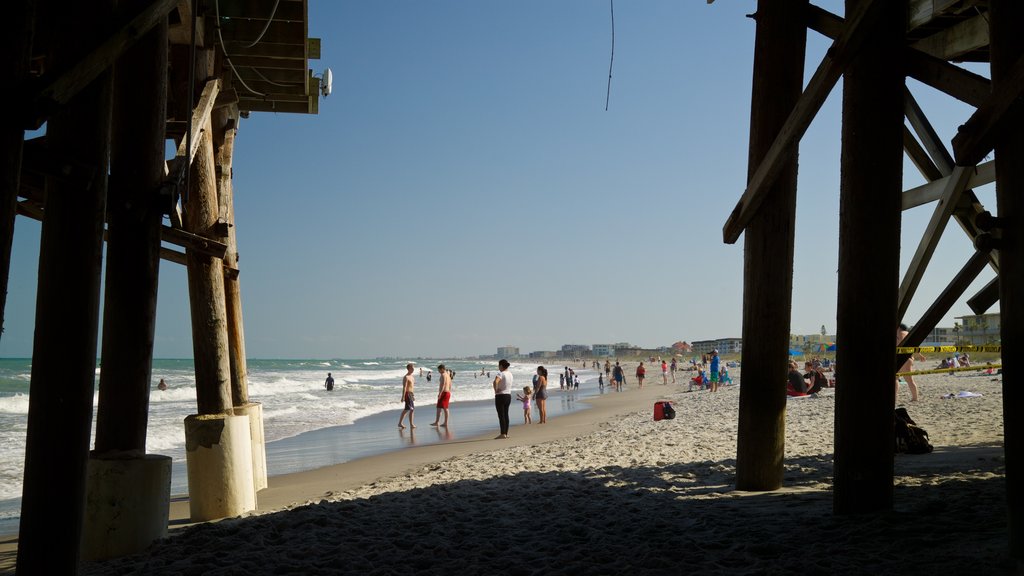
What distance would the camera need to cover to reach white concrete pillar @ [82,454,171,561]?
423cm

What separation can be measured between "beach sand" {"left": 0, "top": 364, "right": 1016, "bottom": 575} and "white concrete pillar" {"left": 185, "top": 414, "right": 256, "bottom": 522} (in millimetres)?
264

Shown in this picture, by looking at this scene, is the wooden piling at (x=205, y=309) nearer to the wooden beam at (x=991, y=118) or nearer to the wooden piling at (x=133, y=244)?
the wooden piling at (x=133, y=244)

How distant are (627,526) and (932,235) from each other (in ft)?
10.8

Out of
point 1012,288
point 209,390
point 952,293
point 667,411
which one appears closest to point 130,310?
point 209,390

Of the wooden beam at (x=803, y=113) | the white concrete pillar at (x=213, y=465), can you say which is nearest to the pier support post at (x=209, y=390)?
the white concrete pillar at (x=213, y=465)

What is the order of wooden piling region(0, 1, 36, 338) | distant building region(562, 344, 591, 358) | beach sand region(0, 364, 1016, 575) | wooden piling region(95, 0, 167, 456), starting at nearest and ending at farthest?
wooden piling region(0, 1, 36, 338) → beach sand region(0, 364, 1016, 575) → wooden piling region(95, 0, 167, 456) → distant building region(562, 344, 591, 358)

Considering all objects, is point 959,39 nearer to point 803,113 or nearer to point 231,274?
point 803,113

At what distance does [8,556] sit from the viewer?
17.1 feet

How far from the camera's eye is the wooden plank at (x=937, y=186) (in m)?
5.52

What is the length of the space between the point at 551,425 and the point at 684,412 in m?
3.19

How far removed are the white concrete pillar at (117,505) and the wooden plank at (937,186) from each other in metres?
5.99

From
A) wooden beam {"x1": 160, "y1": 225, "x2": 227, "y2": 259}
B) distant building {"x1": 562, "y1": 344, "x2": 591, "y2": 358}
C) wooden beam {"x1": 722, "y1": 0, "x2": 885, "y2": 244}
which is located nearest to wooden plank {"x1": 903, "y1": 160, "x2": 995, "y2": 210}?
wooden beam {"x1": 722, "y1": 0, "x2": 885, "y2": 244}

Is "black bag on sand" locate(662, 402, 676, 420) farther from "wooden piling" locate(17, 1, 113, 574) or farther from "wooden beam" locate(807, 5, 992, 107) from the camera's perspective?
"wooden piling" locate(17, 1, 113, 574)

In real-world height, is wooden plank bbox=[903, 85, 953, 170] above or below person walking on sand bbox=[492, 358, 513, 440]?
above
